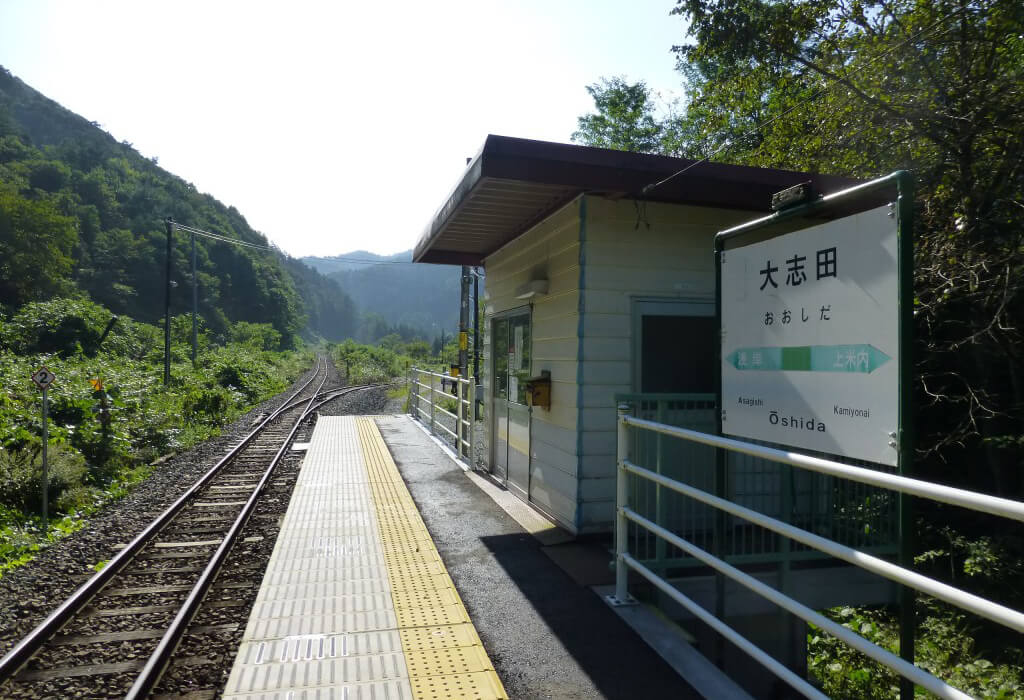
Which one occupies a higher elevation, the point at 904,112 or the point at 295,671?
the point at 904,112

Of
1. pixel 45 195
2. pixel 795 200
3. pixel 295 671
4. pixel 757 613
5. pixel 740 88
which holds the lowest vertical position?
pixel 757 613

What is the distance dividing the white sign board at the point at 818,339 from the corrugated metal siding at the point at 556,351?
7.19 ft

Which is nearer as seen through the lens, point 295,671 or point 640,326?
point 295,671

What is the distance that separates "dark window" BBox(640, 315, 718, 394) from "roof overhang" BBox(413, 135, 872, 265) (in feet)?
3.58

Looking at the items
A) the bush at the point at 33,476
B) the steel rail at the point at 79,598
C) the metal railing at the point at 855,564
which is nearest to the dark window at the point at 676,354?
the metal railing at the point at 855,564

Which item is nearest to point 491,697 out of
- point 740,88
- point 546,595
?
point 546,595

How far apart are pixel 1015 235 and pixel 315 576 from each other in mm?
6334

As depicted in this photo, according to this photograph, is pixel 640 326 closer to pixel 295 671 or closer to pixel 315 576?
→ pixel 315 576

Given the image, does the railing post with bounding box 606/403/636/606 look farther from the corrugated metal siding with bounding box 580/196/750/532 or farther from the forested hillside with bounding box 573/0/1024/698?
the forested hillside with bounding box 573/0/1024/698

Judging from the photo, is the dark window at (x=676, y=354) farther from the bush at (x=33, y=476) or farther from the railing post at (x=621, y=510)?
the bush at (x=33, y=476)

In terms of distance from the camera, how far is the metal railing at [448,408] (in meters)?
8.53

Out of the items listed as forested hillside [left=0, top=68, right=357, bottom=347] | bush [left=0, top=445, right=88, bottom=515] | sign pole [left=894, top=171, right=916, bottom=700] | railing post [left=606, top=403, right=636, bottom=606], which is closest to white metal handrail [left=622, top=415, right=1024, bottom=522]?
sign pole [left=894, top=171, right=916, bottom=700]

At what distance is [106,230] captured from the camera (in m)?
59.5

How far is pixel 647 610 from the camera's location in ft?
12.0
